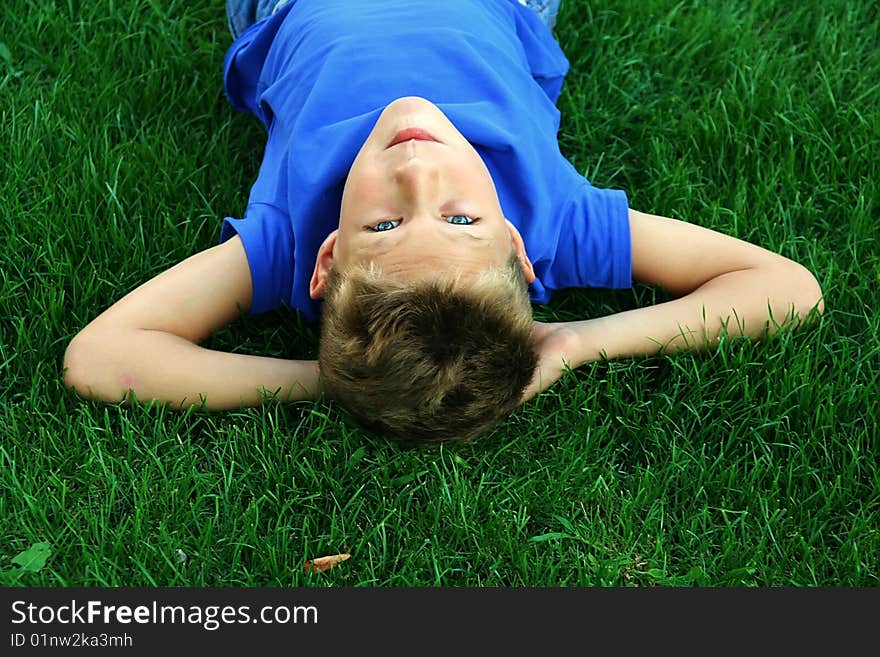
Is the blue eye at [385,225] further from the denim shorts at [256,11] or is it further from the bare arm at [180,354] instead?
the denim shorts at [256,11]

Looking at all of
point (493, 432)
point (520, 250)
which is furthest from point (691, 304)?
point (493, 432)

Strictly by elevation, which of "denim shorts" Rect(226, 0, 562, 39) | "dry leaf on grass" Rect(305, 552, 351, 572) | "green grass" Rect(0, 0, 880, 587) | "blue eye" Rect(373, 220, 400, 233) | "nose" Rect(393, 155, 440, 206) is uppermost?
"denim shorts" Rect(226, 0, 562, 39)

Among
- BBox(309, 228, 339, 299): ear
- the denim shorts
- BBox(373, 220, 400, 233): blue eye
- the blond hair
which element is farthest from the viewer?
the denim shorts

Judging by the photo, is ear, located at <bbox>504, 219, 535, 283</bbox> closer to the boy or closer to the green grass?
the boy

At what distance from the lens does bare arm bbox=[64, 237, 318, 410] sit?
8.95 feet

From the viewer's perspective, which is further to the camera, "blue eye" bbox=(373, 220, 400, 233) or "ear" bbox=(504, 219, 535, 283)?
"ear" bbox=(504, 219, 535, 283)

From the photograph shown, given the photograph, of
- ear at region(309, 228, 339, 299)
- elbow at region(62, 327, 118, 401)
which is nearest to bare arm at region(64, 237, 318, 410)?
elbow at region(62, 327, 118, 401)

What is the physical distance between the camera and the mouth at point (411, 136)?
2.51 metres

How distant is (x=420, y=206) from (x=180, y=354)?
2.83 ft

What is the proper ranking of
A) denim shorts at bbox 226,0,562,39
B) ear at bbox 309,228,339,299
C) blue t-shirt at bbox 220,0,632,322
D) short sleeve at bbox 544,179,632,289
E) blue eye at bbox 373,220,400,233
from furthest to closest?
1. denim shorts at bbox 226,0,562,39
2. short sleeve at bbox 544,179,632,289
3. blue t-shirt at bbox 220,0,632,322
4. ear at bbox 309,228,339,299
5. blue eye at bbox 373,220,400,233

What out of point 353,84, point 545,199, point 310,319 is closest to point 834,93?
point 545,199

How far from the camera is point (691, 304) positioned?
2.89m

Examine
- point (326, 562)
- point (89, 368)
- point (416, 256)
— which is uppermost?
point (416, 256)

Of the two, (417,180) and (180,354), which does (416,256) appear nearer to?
(417,180)
